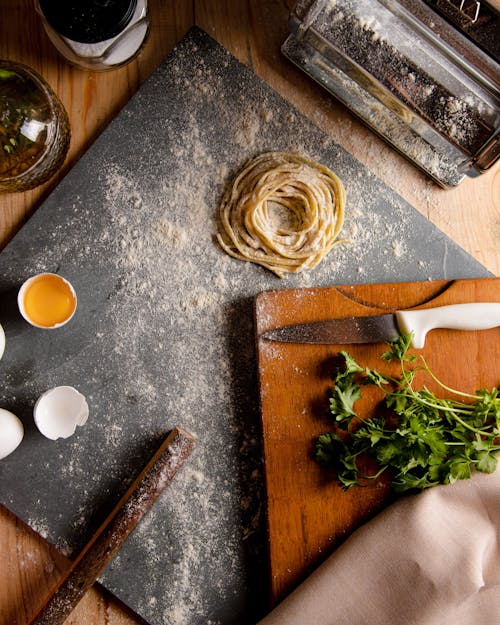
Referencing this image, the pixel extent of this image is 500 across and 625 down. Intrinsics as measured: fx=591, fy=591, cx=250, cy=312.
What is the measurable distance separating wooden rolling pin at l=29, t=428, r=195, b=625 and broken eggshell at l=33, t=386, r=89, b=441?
18 cm

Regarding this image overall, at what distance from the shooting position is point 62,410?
1229mm

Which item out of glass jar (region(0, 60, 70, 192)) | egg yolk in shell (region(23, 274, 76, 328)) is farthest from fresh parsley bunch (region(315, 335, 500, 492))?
glass jar (region(0, 60, 70, 192))

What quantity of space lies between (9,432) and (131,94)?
0.77 metres

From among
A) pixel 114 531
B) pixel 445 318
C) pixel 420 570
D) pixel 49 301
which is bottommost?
pixel 114 531

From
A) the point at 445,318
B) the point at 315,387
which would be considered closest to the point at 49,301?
the point at 315,387

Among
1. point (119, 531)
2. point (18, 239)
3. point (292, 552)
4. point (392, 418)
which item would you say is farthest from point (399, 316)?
point (18, 239)

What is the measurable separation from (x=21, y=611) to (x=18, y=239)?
2.61 ft

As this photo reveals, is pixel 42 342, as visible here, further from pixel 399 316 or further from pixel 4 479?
pixel 399 316

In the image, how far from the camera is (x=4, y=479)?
1240 mm

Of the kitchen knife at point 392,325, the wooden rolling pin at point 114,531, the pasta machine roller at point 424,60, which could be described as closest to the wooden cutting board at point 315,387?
the kitchen knife at point 392,325

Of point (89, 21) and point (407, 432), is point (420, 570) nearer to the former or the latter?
point (407, 432)

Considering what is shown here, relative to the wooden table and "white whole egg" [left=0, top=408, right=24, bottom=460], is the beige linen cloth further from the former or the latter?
"white whole egg" [left=0, top=408, right=24, bottom=460]

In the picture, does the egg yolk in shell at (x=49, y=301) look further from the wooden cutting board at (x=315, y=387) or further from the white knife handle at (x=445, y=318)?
the white knife handle at (x=445, y=318)

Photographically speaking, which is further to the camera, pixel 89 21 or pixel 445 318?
pixel 445 318
